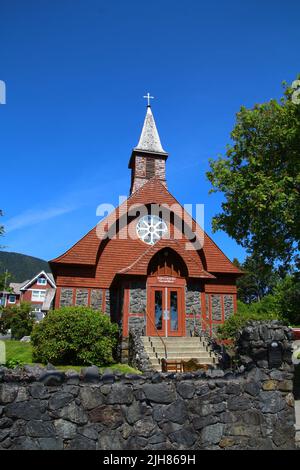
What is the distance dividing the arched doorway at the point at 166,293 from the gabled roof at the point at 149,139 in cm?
1223

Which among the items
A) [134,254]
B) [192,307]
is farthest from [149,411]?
[134,254]

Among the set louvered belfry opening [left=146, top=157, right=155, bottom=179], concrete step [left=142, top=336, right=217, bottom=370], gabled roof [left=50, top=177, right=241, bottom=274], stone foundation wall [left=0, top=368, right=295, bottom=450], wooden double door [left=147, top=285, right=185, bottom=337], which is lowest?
stone foundation wall [left=0, top=368, right=295, bottom=450]

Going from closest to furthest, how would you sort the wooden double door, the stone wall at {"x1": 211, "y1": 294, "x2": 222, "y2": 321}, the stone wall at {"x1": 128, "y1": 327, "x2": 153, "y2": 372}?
the stone wall at {"x1": 128, "y1": 327, "x2": 153, "y2": 372}
the wooden double door
the stone wall at {"x1": 211, "y1": 294, "x2": 222, "y2": 321}

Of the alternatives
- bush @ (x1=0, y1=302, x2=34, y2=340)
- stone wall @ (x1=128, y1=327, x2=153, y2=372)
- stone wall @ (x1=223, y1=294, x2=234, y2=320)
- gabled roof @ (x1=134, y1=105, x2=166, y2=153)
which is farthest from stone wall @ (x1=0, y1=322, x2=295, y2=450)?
bush @ (x1=0, y1=302, x2=34, y2=340)

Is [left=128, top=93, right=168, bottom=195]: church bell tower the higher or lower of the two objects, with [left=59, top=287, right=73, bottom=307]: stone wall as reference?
higher

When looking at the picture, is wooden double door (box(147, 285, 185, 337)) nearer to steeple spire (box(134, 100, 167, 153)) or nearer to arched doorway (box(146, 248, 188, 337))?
arched doorway (box(146, 248, 188, 337))

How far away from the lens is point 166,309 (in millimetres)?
17766

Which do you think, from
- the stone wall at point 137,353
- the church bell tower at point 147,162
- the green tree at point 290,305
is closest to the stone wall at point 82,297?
the stone wall at point 137,353

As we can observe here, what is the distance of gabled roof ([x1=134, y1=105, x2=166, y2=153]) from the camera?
91.9ft

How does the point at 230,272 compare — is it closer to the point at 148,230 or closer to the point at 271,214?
the point at 148,230

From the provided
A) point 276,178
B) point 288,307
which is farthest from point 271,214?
point 288,307

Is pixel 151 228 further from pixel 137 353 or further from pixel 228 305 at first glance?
pixel 137 353

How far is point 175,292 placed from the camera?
18109 mm

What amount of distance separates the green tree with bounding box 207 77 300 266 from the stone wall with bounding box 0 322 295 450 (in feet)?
28.2
